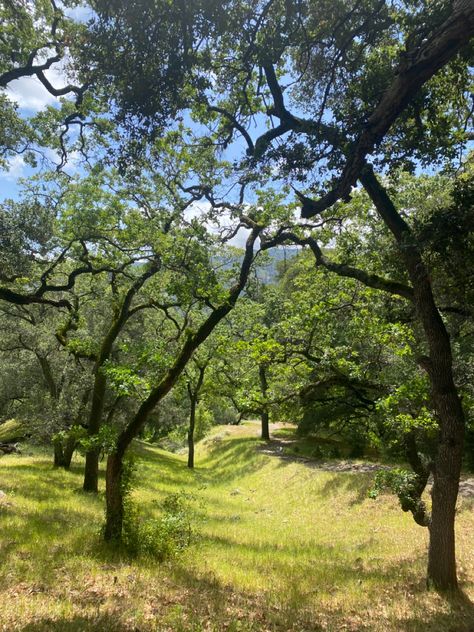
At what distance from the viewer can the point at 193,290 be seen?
9.98 metres

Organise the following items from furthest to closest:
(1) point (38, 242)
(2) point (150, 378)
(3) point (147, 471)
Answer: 1. (3) point (147, 471)
2. (1) point (38, 242)
3. (2) point (150, 378)

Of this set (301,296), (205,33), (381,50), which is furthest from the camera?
(301,296)

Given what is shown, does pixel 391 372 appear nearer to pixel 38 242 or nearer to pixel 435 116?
pixel 435 116

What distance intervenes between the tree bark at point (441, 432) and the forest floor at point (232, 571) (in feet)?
1.74

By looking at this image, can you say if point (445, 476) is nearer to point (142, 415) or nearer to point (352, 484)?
point (142, 415)

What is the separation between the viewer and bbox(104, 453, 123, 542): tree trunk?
859cm

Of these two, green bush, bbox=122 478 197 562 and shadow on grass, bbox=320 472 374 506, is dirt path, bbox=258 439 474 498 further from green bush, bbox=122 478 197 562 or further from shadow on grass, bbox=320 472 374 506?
green bush, bbox=122 478 197 562

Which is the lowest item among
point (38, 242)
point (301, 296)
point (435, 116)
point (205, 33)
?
point (301, 296)

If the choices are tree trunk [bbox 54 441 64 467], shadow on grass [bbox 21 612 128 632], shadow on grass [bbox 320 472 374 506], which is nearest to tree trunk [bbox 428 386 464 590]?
shadow on grass [bbox 21 612 128 632]

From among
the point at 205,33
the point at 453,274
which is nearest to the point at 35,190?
the point at 205,33

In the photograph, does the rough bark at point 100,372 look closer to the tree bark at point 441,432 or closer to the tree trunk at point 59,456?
the tree trunk at point 59,456

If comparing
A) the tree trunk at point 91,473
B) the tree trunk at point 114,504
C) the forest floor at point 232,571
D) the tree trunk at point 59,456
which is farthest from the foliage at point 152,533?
the tree trunk at point 59,456

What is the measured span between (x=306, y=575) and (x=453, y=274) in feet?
22.6

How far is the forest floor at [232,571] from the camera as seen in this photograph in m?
5.82
